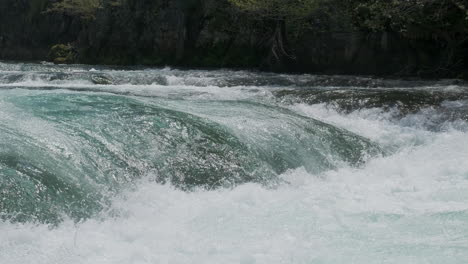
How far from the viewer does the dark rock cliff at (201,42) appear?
1661cm

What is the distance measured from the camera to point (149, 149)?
678 centimetres

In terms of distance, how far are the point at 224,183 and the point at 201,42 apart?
605 inches

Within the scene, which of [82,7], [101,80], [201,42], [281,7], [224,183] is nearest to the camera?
[224,183]

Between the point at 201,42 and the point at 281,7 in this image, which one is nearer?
the point at 281,7

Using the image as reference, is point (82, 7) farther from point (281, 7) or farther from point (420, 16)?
point (420, 16)

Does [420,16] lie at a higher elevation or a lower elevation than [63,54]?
higher

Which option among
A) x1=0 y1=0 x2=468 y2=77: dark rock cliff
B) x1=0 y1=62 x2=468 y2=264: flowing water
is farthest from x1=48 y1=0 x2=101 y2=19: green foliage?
x1=0 y1=62 x2=468 y2=264: flowing water

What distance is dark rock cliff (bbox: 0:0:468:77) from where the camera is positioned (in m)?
16.6

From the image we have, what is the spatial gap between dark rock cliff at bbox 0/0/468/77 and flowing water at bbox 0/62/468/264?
6390 mm

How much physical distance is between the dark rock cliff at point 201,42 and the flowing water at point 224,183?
21.0 ft

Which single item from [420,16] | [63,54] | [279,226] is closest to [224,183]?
[279,226]

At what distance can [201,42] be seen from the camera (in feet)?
70.5

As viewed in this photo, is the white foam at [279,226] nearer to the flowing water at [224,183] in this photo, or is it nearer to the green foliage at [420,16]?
the flowing water at [224,183]

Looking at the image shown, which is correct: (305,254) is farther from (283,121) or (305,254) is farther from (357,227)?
(283,121)
